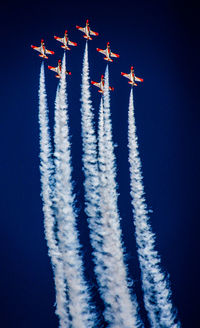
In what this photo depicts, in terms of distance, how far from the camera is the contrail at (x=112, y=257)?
4.37 meters

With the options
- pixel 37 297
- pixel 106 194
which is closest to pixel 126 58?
pixel 106 194

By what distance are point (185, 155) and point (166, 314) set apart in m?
2.43

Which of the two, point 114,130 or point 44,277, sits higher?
point 114,130

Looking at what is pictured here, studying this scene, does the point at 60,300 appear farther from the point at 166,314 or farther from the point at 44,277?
the point at 166,314

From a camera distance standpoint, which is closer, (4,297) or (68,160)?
(68,160)

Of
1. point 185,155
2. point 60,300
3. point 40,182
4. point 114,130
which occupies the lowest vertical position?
point 60,300

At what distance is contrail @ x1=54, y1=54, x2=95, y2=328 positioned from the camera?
4.39m

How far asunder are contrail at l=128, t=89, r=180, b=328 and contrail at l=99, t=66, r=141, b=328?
263 mm

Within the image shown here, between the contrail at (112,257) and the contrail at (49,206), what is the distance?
2.16 ft

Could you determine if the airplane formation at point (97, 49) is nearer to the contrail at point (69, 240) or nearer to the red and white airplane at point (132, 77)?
the red and white airplane at point (132, 77)

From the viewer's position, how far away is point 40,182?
4758 mm

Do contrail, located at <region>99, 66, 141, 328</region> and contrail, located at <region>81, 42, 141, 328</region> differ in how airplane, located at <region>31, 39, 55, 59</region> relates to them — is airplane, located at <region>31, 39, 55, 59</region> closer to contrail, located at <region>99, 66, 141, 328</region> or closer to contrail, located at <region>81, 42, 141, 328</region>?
contrail, located at <region>81, 42, 141, 328</region>

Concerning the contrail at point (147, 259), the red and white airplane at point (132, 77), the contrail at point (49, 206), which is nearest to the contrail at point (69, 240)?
the contrail at point (49, 206)

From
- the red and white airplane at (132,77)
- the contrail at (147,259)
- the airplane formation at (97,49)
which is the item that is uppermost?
the airplane formation at (97,49)
